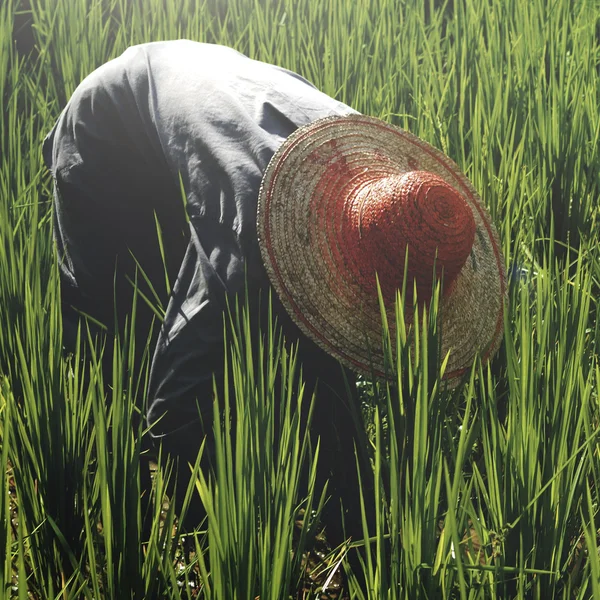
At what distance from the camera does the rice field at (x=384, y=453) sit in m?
0.96

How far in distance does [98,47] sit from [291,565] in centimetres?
249

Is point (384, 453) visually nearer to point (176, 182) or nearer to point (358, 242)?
point (358, 242)

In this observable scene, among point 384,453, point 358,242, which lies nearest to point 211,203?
point 358,242

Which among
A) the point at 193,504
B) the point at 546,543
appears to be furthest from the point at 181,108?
the point at 546,543

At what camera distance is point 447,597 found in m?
0.94

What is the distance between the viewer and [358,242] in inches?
52.0

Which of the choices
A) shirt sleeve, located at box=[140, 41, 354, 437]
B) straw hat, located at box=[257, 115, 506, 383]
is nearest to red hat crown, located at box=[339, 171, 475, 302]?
straw hat, located at box=[257, 115, 506, 383]

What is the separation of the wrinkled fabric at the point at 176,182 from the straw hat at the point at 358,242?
52 millimetres

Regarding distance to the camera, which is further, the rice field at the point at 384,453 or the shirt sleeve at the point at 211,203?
the shirt sleeve at the point at 211,203

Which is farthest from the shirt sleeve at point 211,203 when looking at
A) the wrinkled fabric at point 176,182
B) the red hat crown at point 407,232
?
the red hat crown at point 407,232

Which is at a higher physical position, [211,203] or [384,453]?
[211,203]

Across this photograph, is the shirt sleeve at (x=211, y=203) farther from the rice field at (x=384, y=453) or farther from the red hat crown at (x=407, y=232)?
the red hat crown at (x=407, y=232)

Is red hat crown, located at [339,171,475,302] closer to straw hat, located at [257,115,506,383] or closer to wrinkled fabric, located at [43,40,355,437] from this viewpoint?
straw hat, located at [257,115,506,383]

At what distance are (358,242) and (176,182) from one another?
43 cm
